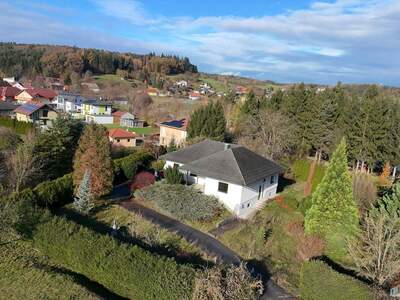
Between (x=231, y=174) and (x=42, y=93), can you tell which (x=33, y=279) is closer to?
(x=231, y=174)

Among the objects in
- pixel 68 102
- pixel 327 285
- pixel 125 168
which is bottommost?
pixel 68 102

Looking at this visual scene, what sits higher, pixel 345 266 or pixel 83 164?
pixel 83 164

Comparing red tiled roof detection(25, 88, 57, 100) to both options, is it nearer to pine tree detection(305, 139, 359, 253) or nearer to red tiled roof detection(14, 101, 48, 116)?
red tiled roof detection(14, 101, 48, 116)

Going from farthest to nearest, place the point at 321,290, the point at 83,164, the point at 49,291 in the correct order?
the point at 83,164 → the point at 321,290 → the point at 49,291

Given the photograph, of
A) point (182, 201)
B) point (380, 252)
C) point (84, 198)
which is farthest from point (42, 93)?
point (380, 252)

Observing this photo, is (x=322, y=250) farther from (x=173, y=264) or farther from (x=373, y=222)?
(x=173, y=264)

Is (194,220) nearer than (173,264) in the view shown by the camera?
No

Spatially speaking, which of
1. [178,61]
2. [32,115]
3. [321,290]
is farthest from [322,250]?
[178,61]

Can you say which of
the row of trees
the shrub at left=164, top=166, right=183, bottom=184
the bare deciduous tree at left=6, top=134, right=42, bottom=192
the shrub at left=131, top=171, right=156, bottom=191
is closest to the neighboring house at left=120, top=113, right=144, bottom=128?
the row of trees
